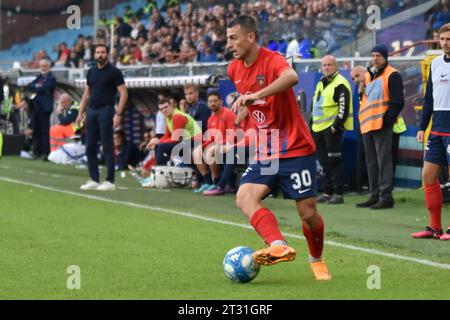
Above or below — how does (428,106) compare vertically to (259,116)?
below

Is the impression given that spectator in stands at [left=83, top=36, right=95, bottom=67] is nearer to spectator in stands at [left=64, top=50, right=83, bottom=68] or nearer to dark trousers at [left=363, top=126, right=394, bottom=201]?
spectator in stands at [left=64, top=50, right=83, bottom=68]

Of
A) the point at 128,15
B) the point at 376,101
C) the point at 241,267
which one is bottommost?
the point at 241,267

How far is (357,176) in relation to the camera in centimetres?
1694

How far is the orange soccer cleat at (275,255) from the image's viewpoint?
7.91 m

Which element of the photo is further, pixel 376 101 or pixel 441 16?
pixel 441 16

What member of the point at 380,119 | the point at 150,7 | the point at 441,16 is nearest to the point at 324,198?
the point at 380,119

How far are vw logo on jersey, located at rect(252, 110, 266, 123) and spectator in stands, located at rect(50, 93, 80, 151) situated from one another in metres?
16.3

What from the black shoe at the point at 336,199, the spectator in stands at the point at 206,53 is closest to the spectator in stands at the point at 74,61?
the spectator in stands at the point at 206,53

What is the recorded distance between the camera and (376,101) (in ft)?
48.3

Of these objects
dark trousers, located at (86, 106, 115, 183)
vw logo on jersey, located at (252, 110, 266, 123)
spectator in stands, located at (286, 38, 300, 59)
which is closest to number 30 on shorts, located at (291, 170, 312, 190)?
vw logo on jersey, located at (252, 110, 266, 123)

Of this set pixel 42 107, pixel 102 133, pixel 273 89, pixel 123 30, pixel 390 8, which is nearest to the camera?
pixel 273 89

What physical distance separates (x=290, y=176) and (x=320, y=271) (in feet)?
2.46

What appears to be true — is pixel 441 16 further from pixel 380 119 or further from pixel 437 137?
pixel 437 137

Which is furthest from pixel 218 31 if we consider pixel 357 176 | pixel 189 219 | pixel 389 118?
pixel 189 219
